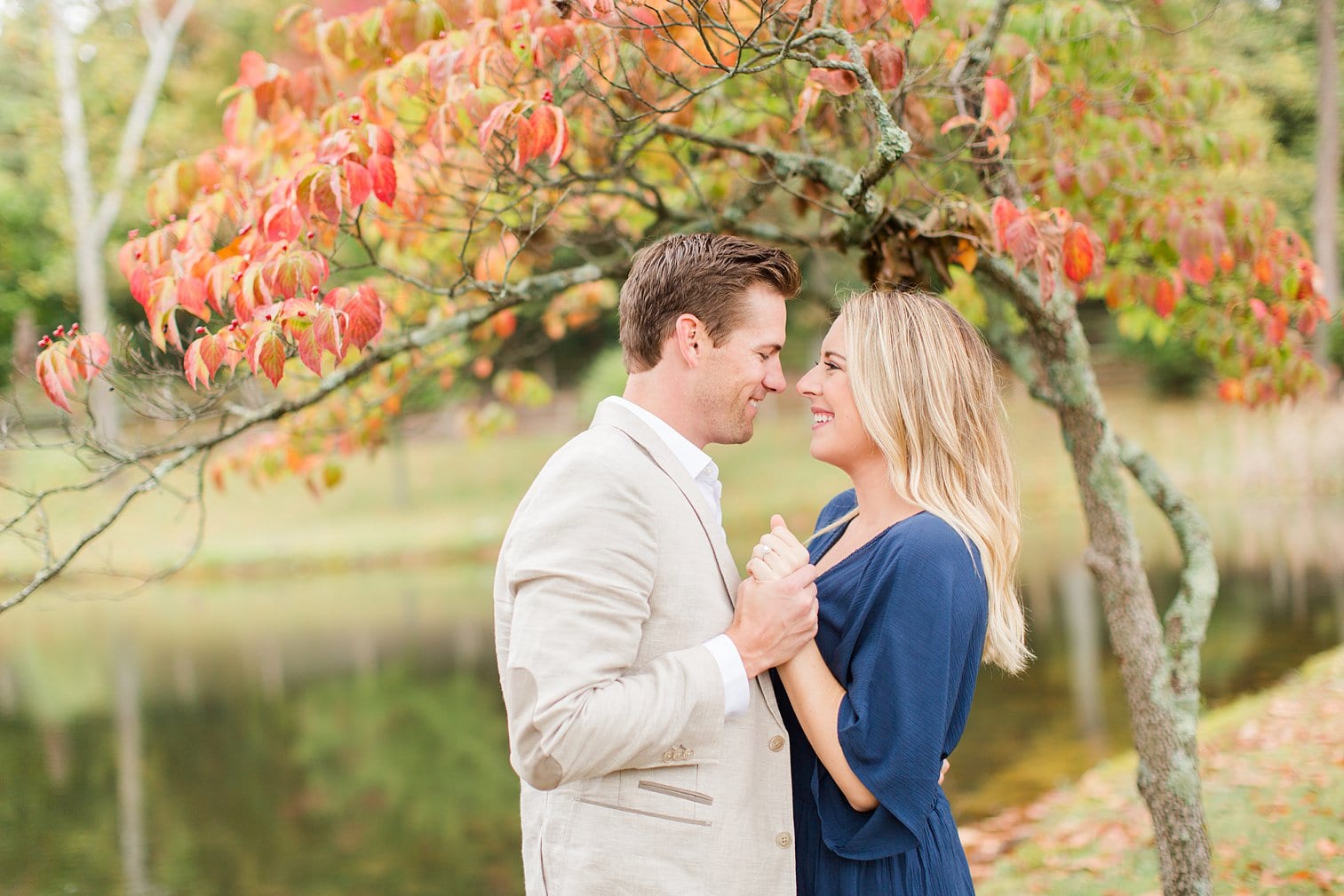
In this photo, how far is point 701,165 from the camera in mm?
4594

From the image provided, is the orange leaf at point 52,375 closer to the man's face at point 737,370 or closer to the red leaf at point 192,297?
the red leaf at point 192,297

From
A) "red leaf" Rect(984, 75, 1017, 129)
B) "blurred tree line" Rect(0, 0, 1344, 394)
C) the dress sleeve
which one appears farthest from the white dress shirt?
"blurred tree line" Rect(0, 0, 1344, 394)

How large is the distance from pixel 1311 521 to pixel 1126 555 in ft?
41.7

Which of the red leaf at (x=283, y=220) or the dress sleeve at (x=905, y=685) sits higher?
the red leaf at (x=283, y=220)

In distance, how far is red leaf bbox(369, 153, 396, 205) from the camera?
113 inches

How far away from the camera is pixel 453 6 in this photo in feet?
12.4

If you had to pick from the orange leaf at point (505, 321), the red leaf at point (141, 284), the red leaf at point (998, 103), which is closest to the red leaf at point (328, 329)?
the red leaf at point (141, 284)

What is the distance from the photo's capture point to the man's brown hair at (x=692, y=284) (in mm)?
2281

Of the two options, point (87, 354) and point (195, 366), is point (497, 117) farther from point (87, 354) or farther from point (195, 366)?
point (87, 354)

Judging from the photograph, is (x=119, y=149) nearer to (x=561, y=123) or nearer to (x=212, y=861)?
(x=212, y=861)

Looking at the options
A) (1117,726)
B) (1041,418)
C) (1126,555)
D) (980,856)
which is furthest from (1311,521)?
(1126,555)

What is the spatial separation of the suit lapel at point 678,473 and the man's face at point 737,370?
149 millimetres

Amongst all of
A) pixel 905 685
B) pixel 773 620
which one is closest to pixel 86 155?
pixel 773 620

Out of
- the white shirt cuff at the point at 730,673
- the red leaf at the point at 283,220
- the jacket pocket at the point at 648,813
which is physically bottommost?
the jacket pocket at the point at 648,813
